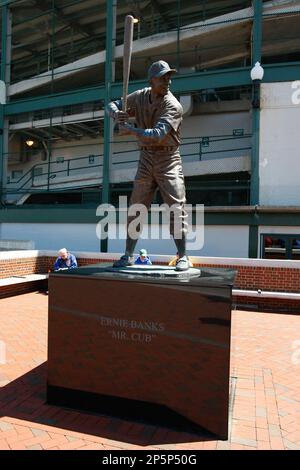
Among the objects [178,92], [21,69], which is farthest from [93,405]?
[21,69]

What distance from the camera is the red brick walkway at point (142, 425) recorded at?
3547 mm

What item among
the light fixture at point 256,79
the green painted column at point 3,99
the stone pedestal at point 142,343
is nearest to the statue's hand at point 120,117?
the stone pedestal at point 142,343

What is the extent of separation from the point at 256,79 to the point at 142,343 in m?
11.6

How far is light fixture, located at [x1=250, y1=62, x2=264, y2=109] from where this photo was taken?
42.6 feet

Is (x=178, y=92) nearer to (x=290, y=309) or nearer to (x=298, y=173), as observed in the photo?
(x=298, y=173)

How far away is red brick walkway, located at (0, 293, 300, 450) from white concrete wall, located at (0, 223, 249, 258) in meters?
6.73

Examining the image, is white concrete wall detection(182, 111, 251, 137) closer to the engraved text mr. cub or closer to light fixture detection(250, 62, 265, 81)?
light fixture detection(250, 62, 265, 81)

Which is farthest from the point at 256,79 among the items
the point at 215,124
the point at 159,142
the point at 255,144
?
the point at 159,142

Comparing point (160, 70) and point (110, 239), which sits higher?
point (160, 70)

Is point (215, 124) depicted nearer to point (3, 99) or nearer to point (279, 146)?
point (279, 146)

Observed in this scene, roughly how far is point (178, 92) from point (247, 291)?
27.5ft

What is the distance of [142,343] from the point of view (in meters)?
4.00

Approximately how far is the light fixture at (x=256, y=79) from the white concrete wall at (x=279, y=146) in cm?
25

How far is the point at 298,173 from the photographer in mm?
13016
